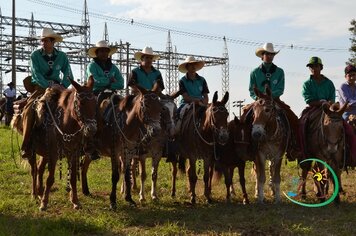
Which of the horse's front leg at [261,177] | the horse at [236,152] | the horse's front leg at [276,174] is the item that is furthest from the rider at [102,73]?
the horse's front leg at [276,174]

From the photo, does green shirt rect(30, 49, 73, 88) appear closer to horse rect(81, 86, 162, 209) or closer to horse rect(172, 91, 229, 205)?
horse rect(81, 86, 162, 209)

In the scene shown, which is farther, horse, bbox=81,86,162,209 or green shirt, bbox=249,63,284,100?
green shirt, bbox=249,63,284,100

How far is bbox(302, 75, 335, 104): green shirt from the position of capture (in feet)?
33.3

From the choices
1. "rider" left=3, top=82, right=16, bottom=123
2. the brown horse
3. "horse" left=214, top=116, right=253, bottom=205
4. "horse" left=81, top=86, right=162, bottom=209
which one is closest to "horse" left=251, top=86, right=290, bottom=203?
"horse" left=214, top=116, right=253, bottom=205

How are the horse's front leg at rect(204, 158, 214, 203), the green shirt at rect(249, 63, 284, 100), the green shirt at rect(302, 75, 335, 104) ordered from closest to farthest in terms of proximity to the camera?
the horse's front leg at rect(204, 158, 214, 203)
the green shirt at rect(302, 75, 335, 104)
the green shirt at rect(249, 63, 284, 100)

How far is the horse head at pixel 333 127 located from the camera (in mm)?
8648

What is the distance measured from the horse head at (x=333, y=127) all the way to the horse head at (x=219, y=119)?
182cm

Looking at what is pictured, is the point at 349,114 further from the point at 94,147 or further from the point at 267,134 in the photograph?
the point at 94,147

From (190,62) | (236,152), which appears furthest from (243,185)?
(190,62)

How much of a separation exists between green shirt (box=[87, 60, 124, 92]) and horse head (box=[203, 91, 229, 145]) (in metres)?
2.16

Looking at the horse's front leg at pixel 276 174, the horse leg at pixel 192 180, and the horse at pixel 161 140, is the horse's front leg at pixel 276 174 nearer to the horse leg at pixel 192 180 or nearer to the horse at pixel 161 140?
the horse leg at pixel 192 180

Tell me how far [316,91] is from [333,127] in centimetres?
168

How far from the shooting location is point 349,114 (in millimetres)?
10375

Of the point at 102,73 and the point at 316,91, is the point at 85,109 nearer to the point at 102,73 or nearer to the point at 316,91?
the point at 102,73
